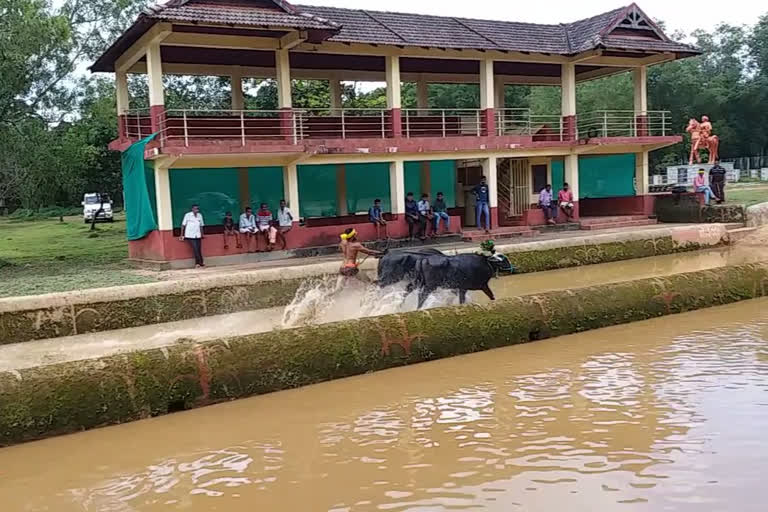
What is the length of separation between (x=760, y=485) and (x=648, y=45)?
68.9 feet

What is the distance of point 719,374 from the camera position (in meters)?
7.55

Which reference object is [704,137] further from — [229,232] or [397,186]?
[229,232]

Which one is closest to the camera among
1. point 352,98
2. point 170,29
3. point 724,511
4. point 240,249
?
point 724,511

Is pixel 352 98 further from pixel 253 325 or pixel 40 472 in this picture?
pixel 40 472

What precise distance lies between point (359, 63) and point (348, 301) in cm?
1287

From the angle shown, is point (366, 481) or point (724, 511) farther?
point (366, 481)

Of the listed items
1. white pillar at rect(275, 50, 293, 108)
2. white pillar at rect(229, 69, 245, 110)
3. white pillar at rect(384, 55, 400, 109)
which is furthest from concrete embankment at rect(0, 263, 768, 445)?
white pillar at rect(229, 69, 245, 110)

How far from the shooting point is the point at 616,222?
78.5ft

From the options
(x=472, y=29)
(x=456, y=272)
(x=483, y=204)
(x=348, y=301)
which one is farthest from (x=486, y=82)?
(x=456, y=272)

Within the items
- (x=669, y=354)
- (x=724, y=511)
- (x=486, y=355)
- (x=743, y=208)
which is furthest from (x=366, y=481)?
(x=743, y=208)

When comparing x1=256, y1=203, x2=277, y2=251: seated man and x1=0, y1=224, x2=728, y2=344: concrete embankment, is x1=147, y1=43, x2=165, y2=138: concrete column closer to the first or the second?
x1=256, y1=203, x2=277, y2=251: seated man

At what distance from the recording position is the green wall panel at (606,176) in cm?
2661

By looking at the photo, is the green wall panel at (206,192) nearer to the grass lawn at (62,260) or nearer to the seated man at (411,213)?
the grass lawn at (62,260)

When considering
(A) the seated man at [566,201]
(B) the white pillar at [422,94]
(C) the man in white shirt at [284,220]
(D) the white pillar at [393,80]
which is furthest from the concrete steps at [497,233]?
(B) the white pillar at [422,94]
